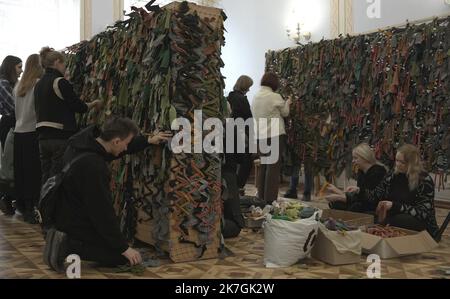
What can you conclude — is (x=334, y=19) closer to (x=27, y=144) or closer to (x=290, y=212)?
(x=27, y=144)

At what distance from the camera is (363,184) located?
160 inches

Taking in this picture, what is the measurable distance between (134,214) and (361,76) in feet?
9.25

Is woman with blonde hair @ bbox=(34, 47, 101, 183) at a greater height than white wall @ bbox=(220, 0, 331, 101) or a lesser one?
lesser

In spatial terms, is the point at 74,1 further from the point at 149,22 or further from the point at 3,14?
the point at 149,22

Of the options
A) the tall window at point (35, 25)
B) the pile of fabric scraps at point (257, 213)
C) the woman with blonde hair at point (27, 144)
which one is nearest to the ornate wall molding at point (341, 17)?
the pile of fabric scraps at point (257, 213)

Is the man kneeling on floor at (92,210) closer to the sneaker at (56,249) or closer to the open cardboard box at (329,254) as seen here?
the sneaker at (56,249)

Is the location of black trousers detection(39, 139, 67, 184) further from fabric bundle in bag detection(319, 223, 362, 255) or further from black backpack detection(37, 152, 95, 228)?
fabric bundle in bag detection(319, 223, 362, 255)

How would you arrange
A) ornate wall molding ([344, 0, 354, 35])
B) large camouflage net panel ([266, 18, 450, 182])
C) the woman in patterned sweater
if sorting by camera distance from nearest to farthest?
the woman in patterned sweater < large camouflage net panel ([266, 18, 450, 182]) < ornate wall molding ([344, 0, 354, 35])

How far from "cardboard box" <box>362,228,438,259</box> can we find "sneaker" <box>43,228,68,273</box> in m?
1.91

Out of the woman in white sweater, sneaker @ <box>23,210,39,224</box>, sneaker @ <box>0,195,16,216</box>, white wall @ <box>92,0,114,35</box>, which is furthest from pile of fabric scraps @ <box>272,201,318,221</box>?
white wall @ <box>92,0,114,35</box>

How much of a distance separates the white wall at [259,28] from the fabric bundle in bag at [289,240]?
494 centimetres

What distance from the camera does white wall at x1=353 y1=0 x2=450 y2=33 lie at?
5.87 metres

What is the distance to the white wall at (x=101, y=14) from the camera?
8.09m
